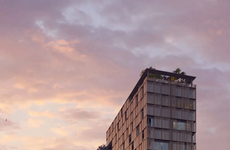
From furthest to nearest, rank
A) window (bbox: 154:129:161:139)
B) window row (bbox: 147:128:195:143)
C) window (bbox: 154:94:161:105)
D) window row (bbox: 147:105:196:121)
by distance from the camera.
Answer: window (bbox: 154:94:161:105), window row (bbox: 147:105:196:121), window (bbox: 154:129:161:139), window row (bbox: 147:128:195:143)

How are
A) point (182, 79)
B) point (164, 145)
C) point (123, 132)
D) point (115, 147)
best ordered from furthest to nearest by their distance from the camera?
point (115, 147) → point (123, 132) → point (182, 79) → point (164, 145)

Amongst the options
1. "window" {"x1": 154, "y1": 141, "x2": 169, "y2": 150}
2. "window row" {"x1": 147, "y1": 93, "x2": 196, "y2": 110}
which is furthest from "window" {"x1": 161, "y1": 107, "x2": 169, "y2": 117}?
"window" {"x1": 154, "y1": 141, "x2": 169, "y2": 150}

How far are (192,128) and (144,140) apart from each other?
1343cm

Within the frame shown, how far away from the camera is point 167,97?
110188 mm

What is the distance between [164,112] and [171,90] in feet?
21.2

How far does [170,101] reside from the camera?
110 m

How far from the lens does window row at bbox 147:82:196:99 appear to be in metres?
109

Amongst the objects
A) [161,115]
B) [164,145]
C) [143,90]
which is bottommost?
[164,145]

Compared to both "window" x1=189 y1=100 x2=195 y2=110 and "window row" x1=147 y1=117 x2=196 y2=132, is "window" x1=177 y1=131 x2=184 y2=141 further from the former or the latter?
"window" x1=189 y1=100 x2=195 y2=110

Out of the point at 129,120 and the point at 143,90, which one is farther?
the point at 129,120

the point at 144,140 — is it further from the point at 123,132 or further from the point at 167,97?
the point at 123,132

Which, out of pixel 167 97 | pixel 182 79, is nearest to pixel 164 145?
pixel 167 97

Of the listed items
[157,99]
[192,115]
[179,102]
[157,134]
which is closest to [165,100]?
[157,99]

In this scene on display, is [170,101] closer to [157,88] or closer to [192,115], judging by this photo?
[157,88]
